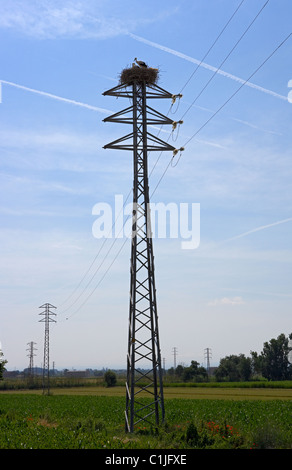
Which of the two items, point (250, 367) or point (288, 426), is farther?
point (250, 367)

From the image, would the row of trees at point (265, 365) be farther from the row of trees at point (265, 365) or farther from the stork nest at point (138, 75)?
the stork nest at point (138, 75)

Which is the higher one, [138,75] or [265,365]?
[138,75]

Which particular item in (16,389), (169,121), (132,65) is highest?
(132,65)

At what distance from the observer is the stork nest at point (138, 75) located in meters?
25.9

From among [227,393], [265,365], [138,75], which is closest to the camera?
[138,75]

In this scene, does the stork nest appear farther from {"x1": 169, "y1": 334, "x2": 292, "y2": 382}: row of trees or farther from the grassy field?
{"x1": 169, "y1": 334, "x2": 292, "y2": 382}: row of trees

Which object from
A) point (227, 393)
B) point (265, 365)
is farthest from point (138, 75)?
point (265, 365)

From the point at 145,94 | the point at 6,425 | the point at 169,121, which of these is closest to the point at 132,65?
the point at 145,94

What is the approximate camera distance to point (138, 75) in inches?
1021

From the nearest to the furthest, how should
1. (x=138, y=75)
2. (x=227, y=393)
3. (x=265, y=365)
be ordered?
(x=138, y=75)
(x=227, y=393)
(x=265, y=365)

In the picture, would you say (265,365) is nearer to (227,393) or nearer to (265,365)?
(265,365)
